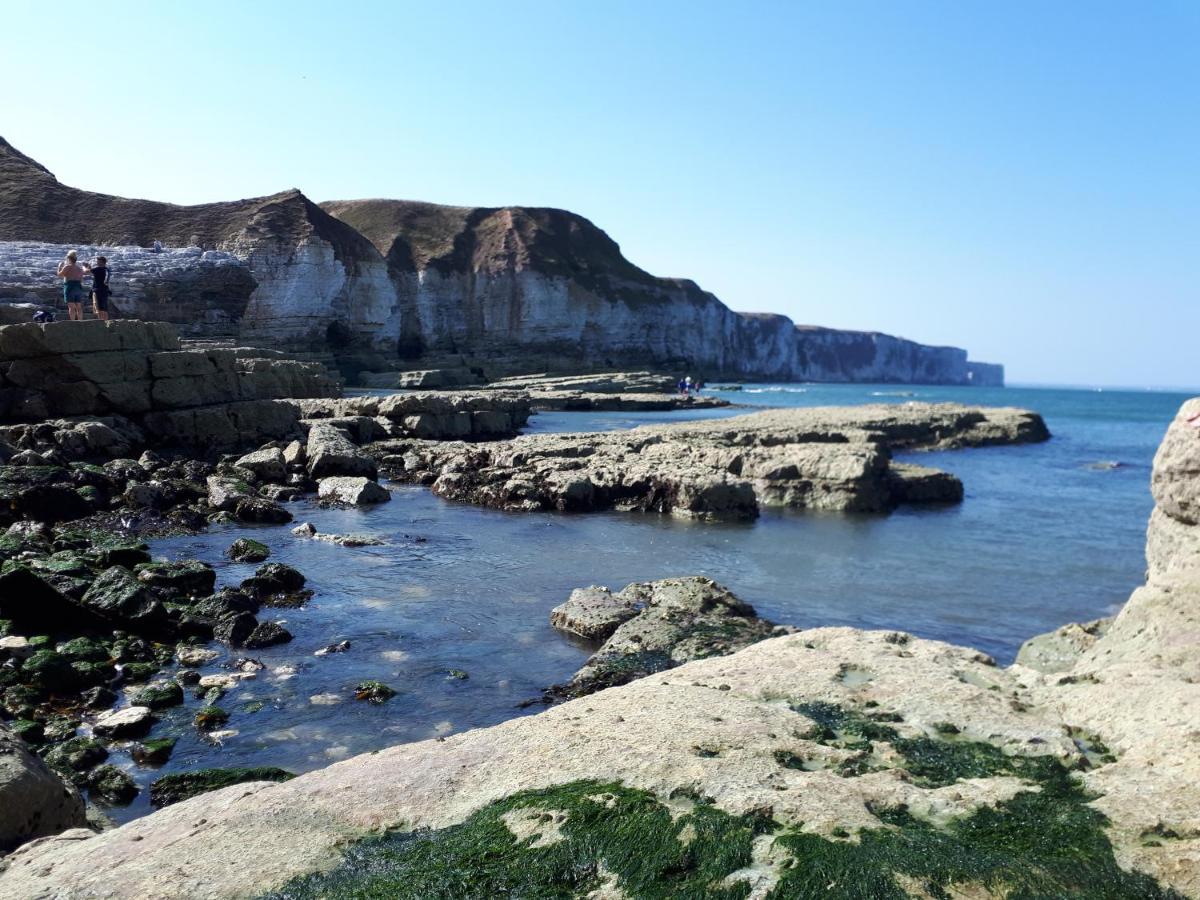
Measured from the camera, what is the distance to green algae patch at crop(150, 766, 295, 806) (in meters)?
6.21

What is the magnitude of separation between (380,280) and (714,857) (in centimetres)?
6788

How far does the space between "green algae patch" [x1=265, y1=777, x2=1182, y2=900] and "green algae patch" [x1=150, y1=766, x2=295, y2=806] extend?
2.41 meters

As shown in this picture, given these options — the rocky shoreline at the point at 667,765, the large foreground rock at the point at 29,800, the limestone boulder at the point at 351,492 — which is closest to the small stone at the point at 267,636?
the rocky shoreline at the point at 667,765

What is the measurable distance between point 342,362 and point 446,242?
87.0 ft

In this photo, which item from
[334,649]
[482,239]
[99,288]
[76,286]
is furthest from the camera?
[482,239]

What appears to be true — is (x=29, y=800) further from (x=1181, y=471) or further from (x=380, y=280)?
(x=380, y=280)

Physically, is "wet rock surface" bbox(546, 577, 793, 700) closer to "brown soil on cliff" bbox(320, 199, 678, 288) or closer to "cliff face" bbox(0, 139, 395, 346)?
"cliff face" bbox(0, 139, 395, 346)

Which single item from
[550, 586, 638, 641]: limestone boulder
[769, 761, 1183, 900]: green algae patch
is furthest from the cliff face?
[769, 761, 1183, 900]: green algae patch

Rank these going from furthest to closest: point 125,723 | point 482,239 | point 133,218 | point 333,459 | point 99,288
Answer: point 482,239, point 133,218, point 99,288, point 333,459, point 125,723

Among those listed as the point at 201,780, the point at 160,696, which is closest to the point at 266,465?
the point at 160,696

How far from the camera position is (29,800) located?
489 centimetres

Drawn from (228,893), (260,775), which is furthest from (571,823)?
(260,775)

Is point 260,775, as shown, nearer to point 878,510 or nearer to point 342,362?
point 878,510

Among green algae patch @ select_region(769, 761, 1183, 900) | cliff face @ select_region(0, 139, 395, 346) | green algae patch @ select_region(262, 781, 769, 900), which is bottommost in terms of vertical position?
green algae patch @ select_region(262, 781, 769, 900)
